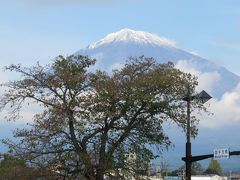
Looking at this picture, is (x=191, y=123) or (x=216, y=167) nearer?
(x=191, y=123)

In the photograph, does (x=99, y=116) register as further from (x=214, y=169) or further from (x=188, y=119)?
(x=214, y=169)

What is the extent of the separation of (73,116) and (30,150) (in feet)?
8.11

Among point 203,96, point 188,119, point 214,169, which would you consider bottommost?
point 188,119

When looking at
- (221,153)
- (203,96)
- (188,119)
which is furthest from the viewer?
(203,96)

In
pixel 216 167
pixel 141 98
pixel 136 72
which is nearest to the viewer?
pixel 141 98

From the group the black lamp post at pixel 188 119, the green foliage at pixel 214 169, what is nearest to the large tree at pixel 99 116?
the black lamp post at pixel 188 119

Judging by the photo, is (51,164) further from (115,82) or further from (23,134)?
(115,82)

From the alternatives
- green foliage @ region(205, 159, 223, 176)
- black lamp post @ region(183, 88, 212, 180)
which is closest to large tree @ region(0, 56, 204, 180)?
black lamp post @ region(183, 88, 212, 180)

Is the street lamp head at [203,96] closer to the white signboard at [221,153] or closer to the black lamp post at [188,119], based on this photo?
the black lamp post at [188,119]

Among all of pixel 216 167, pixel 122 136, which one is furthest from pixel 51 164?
pixel 216 167

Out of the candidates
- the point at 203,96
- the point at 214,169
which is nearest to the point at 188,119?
the point at 203,96

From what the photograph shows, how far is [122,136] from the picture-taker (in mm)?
27375

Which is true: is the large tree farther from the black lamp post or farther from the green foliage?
the green foliage

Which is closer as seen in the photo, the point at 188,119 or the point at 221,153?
the point at 188,119
